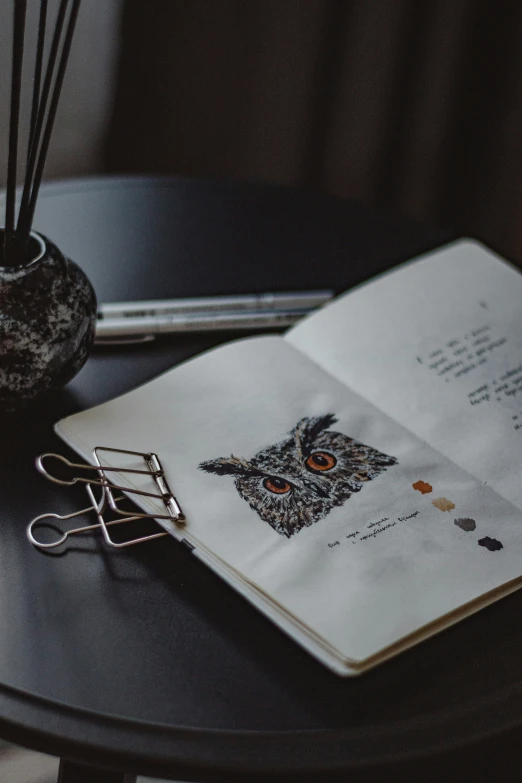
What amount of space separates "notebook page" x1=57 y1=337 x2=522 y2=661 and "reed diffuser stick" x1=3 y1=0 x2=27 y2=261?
143 millimetres

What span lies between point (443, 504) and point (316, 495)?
8 cm

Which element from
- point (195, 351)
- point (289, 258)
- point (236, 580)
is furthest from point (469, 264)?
point (236, 580)

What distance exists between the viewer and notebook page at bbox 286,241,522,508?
67 centimetres

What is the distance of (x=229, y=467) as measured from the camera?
2.01 ft

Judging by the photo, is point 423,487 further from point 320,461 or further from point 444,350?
point 444,350

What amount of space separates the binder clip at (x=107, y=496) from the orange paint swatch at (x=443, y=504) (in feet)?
0.55

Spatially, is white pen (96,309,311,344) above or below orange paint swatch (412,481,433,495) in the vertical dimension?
below

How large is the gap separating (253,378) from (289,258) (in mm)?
243

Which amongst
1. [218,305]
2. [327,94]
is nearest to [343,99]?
[327,94]

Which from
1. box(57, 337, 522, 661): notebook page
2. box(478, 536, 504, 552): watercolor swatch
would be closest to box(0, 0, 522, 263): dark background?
box(57, 337, 522, 661): notebook page

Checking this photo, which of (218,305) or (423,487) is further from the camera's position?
(218,305)

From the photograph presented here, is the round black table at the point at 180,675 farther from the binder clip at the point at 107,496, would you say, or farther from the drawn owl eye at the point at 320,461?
the drawn owl eye at the point at 320,461

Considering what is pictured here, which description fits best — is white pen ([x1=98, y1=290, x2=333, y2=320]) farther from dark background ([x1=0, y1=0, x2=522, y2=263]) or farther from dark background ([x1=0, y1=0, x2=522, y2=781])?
dark background ([x1=0, y1=0, x2=522, y2=263])

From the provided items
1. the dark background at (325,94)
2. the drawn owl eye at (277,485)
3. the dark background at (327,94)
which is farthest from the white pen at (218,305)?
the dark background at (327,94)
